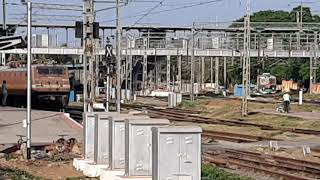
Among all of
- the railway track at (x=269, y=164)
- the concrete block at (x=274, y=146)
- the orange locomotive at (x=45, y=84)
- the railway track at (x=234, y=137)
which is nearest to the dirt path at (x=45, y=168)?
the railway track at (x=269, y=164)

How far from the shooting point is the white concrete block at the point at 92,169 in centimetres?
1683

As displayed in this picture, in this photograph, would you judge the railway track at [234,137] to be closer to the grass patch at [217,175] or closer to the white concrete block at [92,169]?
the grass patch at [217,175]

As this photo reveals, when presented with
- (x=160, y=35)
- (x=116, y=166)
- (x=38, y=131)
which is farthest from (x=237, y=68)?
(x=116, y=166)

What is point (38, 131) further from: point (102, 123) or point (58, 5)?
point (102, 123)

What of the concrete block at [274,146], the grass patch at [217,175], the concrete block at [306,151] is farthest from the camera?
the concrete block at [274,146]

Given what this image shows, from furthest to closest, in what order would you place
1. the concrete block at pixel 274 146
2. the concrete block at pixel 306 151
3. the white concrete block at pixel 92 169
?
the concrete block at pixel 274 146 < the concrete block at pixel 306 151 < the white concrete block at pixel 92 169

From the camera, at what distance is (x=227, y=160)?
22344 millimetres

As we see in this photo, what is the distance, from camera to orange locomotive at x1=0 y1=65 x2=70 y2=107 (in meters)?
48.3

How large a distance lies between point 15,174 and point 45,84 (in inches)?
1203

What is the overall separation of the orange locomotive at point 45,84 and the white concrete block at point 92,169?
3030 centimetres

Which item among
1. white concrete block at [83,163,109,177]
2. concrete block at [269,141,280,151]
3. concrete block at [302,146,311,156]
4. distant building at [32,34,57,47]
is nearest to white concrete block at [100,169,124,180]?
white concrete block at [83,163,109,177]

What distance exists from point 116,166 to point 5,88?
→ 125 feet

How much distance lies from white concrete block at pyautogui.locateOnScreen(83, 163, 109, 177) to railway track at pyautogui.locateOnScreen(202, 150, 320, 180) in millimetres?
4392

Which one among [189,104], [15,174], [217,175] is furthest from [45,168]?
[189,104]
